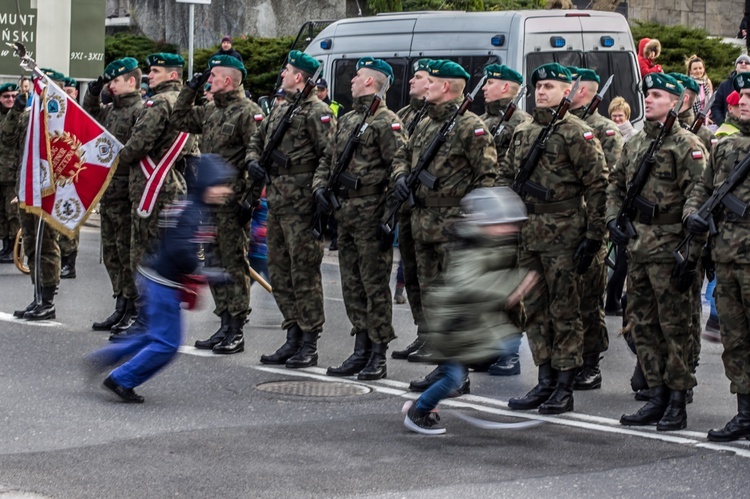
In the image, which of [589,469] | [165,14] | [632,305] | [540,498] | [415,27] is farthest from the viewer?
[165,14]

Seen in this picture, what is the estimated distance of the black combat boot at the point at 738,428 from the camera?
807cm

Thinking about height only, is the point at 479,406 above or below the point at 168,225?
below

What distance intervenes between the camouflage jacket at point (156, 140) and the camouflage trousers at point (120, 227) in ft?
0.96

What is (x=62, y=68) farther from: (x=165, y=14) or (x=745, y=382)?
(x=745, y=382)

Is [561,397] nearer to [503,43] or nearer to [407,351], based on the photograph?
[407,351]

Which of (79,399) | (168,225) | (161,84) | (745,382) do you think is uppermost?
(161,84)

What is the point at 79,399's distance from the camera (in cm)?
892

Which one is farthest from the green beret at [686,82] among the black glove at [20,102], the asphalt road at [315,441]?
the black glove at [20,102]

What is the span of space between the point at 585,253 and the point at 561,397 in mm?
897

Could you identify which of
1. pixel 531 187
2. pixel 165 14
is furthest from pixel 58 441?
pixel 165 14

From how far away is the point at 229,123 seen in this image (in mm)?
10703

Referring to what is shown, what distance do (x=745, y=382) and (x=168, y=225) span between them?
11.5 ft

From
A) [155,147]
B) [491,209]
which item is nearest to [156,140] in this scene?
[155,147]

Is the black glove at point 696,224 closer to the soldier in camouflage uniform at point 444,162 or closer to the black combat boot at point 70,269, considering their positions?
the soldier in camouflage uniform at point 444,162
